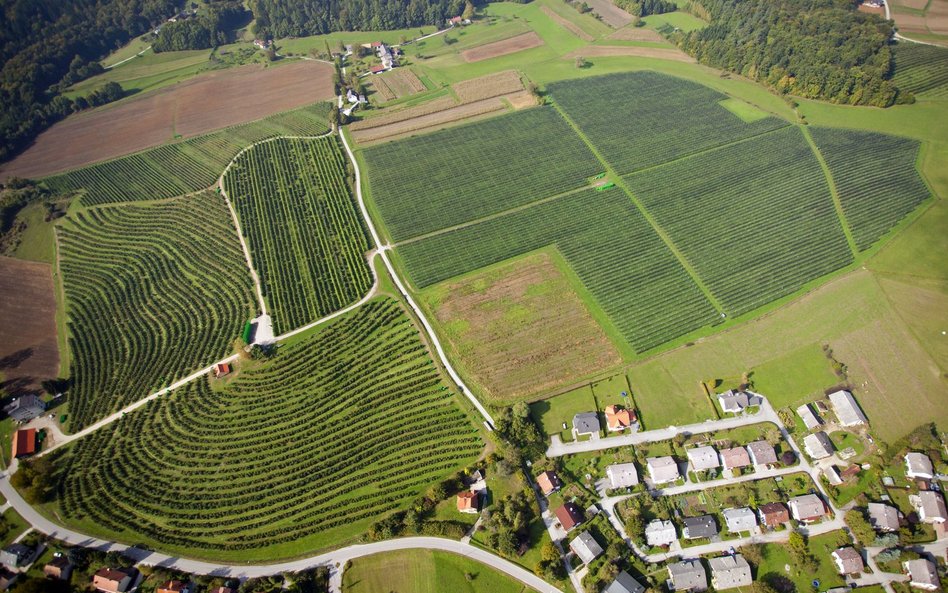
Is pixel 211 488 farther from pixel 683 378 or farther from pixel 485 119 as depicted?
pixel 485 119

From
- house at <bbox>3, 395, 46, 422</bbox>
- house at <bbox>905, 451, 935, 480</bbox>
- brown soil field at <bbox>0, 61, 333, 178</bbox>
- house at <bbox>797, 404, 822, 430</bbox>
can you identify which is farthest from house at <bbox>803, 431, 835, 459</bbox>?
brown soil field at <bbox>0, 61, 333, 178</bbox>

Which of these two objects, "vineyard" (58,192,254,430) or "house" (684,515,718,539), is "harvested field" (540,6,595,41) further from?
"house" (684,515,718,539)

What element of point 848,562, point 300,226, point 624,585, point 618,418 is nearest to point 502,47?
point 300,226

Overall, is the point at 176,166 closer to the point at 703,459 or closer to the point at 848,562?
the point at 703,459

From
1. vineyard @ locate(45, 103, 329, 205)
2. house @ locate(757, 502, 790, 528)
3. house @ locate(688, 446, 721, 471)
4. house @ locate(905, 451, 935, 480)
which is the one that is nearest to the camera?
house @ locate(757, 502, 790, 528)

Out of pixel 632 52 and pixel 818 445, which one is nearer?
pixel 818 445

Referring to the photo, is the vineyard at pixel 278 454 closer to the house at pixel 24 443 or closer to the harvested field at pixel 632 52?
the house at pixel 24 443

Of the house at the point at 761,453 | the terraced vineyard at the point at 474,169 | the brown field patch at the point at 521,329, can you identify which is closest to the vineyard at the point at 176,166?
the terraced vineyard at the point at 474,169
